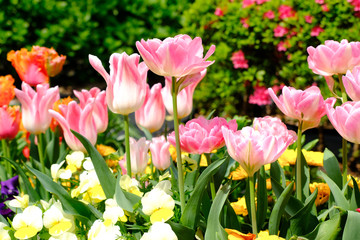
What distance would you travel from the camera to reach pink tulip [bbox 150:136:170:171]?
1.48 meters

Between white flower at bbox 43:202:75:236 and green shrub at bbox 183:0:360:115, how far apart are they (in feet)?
9.77

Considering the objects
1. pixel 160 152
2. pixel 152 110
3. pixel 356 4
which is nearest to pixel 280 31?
pixel 356 4

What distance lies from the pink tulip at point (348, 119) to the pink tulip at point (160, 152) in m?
0.53

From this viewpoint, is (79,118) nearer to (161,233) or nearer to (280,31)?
(161,233)

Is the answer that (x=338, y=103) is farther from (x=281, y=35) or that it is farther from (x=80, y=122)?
(x=281, y=35)

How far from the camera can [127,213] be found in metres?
1.23

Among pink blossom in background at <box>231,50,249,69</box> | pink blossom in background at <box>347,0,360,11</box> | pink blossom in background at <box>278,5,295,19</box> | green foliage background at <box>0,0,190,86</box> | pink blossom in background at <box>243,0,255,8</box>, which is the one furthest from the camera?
green foliage background at <box>0,0,190,86</box>

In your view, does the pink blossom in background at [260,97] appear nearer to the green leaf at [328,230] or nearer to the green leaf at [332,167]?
the green leaf at [332,167]

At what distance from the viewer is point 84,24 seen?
5.91m

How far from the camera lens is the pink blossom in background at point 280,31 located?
13.0 ft

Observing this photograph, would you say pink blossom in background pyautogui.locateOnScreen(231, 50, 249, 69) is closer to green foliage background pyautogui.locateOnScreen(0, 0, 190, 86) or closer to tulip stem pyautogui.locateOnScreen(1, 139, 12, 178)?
A: green foliage background pyautogui.locateOnScreen(0, 0, 190, 86)

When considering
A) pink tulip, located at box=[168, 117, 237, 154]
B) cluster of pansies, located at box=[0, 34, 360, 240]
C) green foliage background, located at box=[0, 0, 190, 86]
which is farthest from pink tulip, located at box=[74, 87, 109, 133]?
green foliage background, located at box=[0, 0, 190, 86]

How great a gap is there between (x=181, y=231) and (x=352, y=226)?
41 cm

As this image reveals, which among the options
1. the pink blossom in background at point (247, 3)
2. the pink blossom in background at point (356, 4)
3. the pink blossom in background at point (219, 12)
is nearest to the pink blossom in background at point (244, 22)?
the pink blossom in background at point (247, 3)
